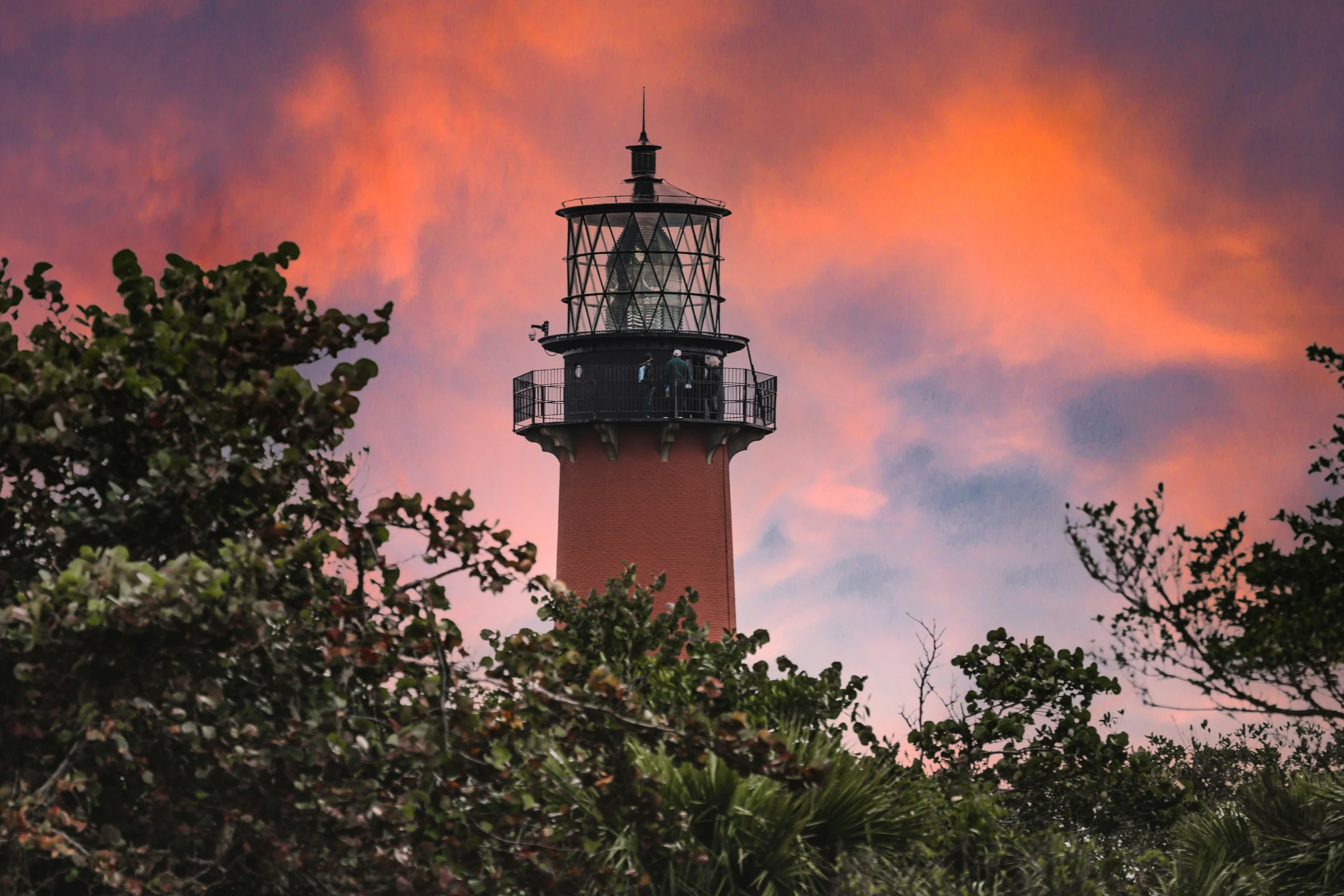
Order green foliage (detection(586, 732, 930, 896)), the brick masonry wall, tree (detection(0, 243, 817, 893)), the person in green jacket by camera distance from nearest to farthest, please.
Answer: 1. tree (detection(0, 243, 817, 893))
2. green foliage (detection(586, 732, 930, 896))
3. the brick masonry wall
4. the person in green jacket

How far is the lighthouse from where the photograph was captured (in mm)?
28391

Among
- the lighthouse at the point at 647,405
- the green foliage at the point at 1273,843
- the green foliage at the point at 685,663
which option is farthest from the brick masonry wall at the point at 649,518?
the green foliage at the point at 1273,843

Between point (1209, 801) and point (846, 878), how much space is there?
9.86 metres

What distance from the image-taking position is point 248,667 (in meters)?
8.65

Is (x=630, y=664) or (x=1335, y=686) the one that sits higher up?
(x=630, y=664)

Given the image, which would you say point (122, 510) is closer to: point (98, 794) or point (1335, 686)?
point (98, 794)

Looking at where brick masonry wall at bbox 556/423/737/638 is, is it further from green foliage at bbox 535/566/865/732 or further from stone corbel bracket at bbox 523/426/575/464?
green foliage at bbox 535/566/865/732

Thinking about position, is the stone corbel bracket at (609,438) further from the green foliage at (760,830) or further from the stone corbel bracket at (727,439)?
the green foliage at (760,830)

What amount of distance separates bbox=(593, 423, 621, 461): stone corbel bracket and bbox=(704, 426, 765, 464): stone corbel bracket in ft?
5.80

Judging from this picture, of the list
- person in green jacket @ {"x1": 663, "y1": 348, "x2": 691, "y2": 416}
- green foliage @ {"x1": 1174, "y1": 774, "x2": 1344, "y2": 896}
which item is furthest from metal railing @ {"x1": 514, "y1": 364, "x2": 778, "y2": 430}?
green foliage @ {"x1": 1174, "y1": 774, "x2": 1344, "y2": 896}

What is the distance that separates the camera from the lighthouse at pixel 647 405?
2839cm

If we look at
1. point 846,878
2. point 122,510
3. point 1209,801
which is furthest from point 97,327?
point 1209,801

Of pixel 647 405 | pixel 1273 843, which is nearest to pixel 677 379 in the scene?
pixel 647 405

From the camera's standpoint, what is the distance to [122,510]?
28.2 ft
